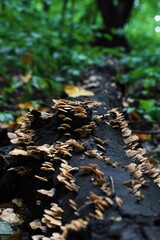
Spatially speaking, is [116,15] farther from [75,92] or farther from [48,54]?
[75,92]

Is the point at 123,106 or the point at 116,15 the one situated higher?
the point at 116,15

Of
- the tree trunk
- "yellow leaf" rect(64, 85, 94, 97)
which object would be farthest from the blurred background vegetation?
the tree trunk

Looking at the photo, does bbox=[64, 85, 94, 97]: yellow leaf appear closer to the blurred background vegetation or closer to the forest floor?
the forest floor

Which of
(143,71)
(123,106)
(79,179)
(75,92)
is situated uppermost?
(143,71)

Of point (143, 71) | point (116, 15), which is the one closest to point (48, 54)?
point (143, 71)

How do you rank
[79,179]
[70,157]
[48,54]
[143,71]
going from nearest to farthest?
[79,179], [70,157], [143,71], [48,54]

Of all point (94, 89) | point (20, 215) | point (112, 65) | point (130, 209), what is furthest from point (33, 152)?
point (112, 65)

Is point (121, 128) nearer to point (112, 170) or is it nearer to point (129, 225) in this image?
point (112, 170)

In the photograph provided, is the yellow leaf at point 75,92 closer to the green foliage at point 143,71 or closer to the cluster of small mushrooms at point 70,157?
the green foliage at point 143,71
